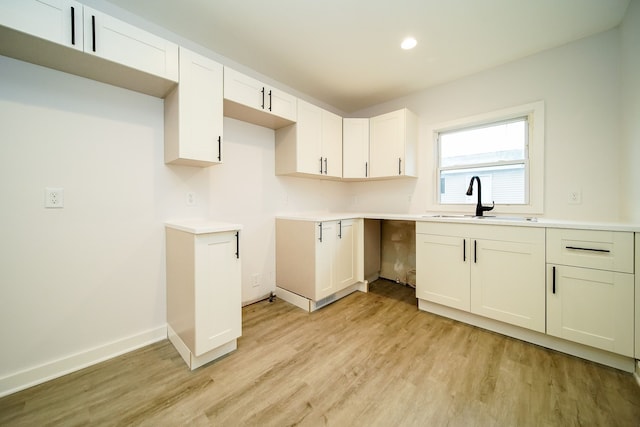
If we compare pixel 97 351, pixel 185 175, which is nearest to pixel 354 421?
pixel 97 351

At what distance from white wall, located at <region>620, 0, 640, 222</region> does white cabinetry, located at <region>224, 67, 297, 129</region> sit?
264 cm

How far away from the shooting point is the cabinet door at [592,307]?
1520 millimetres

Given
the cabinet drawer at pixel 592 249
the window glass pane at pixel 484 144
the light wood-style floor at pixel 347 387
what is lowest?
the light wood-style floor at pixel 347 387

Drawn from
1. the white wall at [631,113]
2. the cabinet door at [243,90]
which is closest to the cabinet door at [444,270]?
the white wall at [631,113]

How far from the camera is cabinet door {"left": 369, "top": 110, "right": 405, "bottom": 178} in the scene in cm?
288

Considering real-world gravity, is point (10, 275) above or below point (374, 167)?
below

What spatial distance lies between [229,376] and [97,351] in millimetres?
994

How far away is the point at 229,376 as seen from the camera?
60.2 inches

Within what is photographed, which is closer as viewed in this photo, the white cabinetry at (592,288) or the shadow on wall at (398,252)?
the white cabinetry at (592,288)

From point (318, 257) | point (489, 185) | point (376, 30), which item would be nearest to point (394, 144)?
point (489, 185)

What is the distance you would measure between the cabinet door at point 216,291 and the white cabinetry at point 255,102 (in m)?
1.21

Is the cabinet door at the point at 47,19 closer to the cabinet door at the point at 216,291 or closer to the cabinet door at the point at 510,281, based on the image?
the cabinet door at the point at 216,291

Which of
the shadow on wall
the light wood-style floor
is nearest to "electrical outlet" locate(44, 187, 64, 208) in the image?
the light wood-style floor

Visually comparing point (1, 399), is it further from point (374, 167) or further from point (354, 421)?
point (374, 167)
